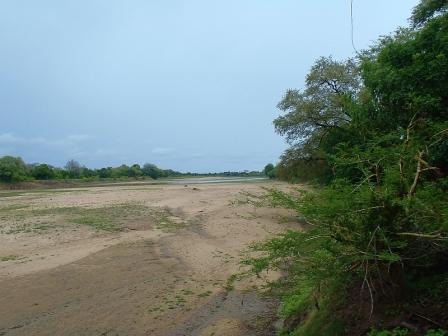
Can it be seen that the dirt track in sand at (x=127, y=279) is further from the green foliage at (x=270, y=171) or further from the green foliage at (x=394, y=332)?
the green foliage at (x=270, y=171)

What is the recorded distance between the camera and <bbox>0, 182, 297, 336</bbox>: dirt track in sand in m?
10.7

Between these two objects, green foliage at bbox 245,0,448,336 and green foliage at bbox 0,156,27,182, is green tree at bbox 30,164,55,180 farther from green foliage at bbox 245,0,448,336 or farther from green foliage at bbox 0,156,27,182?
green foliage at bbox 245,0,448,336

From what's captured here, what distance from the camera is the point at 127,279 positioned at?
14.7 meters

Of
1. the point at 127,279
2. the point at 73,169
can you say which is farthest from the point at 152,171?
the point at 127,279

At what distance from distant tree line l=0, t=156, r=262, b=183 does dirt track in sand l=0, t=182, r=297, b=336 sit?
59912 millimetres

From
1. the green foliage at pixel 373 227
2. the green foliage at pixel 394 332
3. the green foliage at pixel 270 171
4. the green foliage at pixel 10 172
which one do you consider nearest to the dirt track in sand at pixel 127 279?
the green foliage at pixel 373 227

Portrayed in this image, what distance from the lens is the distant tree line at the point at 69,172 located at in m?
81.8

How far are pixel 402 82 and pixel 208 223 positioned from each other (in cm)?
1963

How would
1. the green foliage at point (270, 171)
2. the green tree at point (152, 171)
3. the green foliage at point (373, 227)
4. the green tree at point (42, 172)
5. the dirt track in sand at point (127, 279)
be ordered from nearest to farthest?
the green foliage at point (373, 227), the dirt track in sand at point (127, 279), the green foliage at point (270, 171), the green tree at point (42, 172), the green tree at point (152, 171)

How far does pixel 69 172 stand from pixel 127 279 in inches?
4013

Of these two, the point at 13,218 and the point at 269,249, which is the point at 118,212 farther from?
the point at 269,249

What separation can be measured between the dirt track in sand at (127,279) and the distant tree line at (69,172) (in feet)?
197

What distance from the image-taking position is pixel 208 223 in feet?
92.3

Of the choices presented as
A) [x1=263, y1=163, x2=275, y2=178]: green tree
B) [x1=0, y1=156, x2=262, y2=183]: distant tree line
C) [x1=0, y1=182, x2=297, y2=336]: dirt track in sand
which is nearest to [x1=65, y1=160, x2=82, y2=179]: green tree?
[x1=0, y1=156, x2=262, y2=183]: distant tree line
